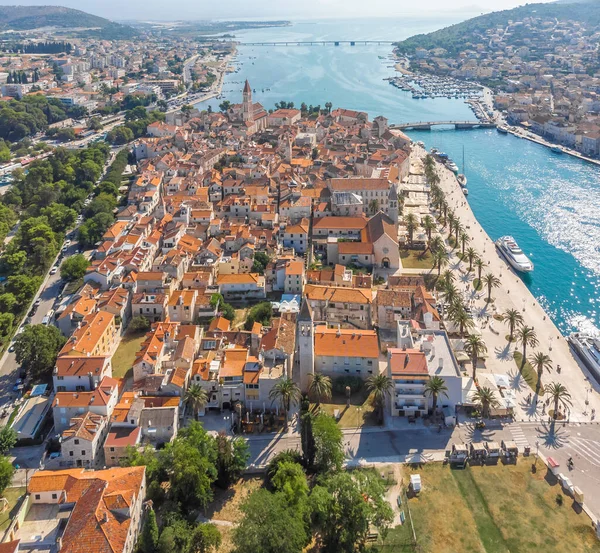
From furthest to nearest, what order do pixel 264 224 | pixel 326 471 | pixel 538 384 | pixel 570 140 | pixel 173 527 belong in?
1. pixel 570 140
2. pixel 264 224
3. pixel 538 384
4. pixel 326 471
5. pixel 173 527

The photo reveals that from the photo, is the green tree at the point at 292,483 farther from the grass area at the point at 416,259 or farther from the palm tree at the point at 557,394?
the grass area at the point at 416,259

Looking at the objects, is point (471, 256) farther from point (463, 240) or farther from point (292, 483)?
point (292, 483)

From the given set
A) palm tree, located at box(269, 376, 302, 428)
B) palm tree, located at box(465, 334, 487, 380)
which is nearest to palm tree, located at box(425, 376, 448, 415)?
palm tree, located at box(465, 334, 487, 380)

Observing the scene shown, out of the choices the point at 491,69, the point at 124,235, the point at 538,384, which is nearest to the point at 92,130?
the point at 124,235

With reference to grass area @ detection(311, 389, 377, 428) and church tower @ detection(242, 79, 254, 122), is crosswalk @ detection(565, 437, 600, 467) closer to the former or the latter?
grass area @ detection(311, 389, 377, 428)

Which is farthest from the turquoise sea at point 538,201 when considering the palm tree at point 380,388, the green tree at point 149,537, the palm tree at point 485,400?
the green tree at point 149,537

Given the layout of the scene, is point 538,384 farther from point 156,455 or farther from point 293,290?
point 156,455
